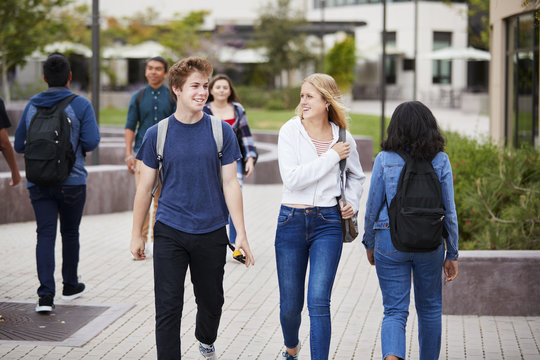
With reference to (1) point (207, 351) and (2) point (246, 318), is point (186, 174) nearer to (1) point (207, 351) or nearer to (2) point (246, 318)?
(1) point (207, 351)

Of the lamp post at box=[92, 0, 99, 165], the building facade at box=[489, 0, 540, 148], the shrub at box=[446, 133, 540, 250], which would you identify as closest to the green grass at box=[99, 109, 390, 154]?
the building facade at box=[489, 0, 540, 148]

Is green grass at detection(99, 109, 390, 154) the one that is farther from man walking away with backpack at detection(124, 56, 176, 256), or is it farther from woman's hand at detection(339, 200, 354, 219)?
woman's hand at detection(339, 200, 354, 219)

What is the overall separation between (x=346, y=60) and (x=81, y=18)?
1614 cm

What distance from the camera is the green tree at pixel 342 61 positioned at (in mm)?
49312

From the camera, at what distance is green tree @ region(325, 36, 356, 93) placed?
49312 millimetres

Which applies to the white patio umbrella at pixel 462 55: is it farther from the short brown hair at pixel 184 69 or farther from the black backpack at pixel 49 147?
the short brown hair at pixel 184 69

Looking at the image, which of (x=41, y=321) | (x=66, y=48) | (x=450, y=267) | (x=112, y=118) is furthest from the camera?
(x=66, y=48)

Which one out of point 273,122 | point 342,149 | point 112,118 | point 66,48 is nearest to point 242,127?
point 342,149

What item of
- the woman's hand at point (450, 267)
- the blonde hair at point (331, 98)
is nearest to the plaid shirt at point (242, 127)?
the blonde hair at point (331, 98)

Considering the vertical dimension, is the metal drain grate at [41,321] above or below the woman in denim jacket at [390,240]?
below

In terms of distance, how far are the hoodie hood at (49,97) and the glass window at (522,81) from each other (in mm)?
8753

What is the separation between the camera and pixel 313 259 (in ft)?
15.8

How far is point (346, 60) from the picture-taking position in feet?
163

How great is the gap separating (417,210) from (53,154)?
9.73ft
